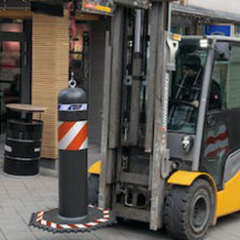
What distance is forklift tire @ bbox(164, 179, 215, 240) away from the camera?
564cm

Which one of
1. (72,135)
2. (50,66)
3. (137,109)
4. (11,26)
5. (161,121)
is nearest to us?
(72,135)

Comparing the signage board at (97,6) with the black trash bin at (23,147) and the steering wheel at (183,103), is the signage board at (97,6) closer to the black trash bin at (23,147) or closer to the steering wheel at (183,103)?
the steering wheel at (183,103)

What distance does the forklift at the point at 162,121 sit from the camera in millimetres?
5617

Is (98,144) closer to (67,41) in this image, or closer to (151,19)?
(67,41)

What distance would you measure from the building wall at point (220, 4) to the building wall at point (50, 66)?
4135 millimetres

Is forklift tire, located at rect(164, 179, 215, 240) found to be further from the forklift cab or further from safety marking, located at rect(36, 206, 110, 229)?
safety marking, located at rect(36, 206, 110, 229)

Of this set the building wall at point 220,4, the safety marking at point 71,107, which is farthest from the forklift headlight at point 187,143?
the building wall at point 220,4

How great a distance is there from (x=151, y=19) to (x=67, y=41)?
13.0ft

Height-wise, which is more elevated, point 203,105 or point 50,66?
point 50,66

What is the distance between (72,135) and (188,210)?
150 cm

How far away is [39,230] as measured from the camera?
620 cm

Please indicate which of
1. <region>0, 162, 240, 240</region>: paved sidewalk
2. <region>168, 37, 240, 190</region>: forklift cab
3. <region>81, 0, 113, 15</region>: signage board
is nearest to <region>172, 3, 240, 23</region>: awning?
<region>0, 162, 240, 240</region>: paved sidewalk

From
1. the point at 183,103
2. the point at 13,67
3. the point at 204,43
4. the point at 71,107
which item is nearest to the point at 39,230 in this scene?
the point at 71,107

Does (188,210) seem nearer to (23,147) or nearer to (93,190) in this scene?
(93,190)
